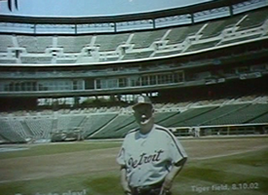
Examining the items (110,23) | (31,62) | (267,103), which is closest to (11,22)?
(31,62)

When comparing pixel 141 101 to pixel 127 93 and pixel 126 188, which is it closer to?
pixel 127 93

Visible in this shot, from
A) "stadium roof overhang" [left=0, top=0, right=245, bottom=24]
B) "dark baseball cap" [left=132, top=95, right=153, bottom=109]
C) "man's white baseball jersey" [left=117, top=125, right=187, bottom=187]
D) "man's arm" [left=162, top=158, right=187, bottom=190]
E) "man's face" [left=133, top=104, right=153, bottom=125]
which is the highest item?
"stadium roof overhang" [left=0, top=0, right=245, bottom=24]

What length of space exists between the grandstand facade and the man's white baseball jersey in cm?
14

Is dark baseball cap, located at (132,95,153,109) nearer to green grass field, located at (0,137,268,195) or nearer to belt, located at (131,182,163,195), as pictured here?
green grass field, located at (0,137,268,195)

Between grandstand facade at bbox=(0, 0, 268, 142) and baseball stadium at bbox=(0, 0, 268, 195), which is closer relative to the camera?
baseball stadium at bbox=(0, 0, 268, 195)

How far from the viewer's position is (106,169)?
3.51m

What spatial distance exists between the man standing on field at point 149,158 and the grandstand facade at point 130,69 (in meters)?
0.11

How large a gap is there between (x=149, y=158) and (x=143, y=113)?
0.38 m

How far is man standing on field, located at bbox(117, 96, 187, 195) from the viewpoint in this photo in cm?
336

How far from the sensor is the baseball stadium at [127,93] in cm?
347

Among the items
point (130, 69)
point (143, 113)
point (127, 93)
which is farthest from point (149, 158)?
point (130, 69)

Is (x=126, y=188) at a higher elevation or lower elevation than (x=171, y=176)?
lower

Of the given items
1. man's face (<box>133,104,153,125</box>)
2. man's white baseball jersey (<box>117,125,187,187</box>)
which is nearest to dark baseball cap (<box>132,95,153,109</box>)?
man's face (<box>133,104,153,125</box>)

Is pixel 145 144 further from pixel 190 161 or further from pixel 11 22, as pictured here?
pixel 11 22
